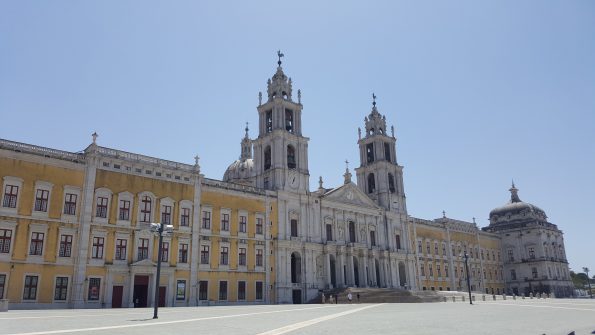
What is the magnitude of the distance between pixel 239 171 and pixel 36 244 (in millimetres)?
38121

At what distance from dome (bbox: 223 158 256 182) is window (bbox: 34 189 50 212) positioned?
34.4 meters

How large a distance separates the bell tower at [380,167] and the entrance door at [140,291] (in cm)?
3447

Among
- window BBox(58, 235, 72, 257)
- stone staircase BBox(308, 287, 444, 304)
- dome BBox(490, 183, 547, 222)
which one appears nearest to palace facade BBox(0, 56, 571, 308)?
window BBox(58, 235, 72, 257)

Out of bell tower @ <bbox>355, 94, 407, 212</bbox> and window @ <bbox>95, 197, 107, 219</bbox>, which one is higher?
bell tower @ <bbox>355, 94, 407, 212</bbox>

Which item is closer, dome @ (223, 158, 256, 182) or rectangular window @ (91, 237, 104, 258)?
rectangular window @ (91, 237, 104, 258)

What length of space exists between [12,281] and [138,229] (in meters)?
9.24

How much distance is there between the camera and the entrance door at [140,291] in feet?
121

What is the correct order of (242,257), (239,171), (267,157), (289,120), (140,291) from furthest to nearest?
(239,171), (289,120), (267,157), (242,257), (140,291)

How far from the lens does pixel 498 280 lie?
79250 millimetres

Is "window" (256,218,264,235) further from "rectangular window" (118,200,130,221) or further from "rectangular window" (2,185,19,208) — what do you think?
"rectangular window" (2,185,19,208)

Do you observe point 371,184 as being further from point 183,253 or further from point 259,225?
point 183,253

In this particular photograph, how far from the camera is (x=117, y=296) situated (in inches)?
1412

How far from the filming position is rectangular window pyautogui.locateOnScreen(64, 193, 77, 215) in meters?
34.7

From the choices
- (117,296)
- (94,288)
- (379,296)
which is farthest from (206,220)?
(379,296)
